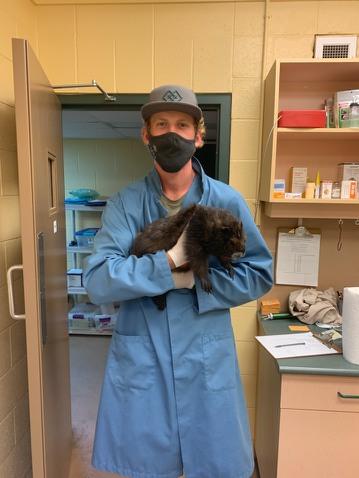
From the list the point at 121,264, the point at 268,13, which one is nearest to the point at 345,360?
the point at 121,264

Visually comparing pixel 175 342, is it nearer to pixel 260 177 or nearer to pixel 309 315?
pixel 309 315

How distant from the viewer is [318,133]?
1688 mm

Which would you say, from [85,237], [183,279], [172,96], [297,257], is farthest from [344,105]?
[85,237]

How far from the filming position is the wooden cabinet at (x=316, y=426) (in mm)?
1479

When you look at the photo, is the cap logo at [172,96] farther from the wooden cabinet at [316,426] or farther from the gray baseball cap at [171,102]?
the wooden cabinet at [316,426]

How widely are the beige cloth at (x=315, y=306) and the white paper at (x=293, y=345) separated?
164mm

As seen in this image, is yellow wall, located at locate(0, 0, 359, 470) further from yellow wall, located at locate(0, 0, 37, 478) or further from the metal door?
the metal door

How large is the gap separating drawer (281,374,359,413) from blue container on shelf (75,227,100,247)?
2955mm

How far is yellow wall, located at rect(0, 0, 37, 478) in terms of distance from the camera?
151 centimetres

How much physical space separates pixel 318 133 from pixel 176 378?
1.30m

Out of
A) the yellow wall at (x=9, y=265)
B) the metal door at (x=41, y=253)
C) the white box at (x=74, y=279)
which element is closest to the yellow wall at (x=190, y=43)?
the yellow wall at (x=9, y=265)

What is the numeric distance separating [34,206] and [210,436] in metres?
1.00

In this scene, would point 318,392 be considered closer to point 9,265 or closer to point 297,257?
point 297,257

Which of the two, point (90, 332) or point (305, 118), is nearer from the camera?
point (305, 118)
